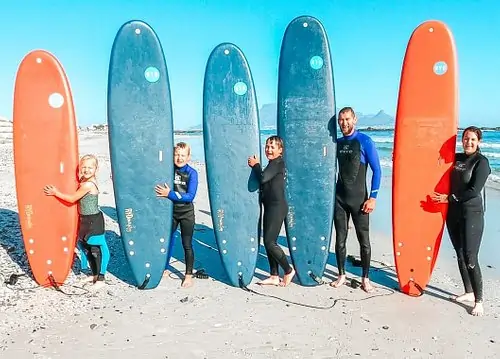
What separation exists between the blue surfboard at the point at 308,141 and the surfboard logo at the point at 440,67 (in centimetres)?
86

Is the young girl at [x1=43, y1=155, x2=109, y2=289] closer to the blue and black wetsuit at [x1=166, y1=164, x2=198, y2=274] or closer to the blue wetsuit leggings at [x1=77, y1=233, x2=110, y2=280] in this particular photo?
the blue wetsuit leggings at [x1=77, y1=233, x2=110, y2=280]

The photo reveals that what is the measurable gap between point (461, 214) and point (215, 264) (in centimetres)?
229

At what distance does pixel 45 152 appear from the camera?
3.83 meters

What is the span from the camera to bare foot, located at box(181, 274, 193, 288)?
3.90m

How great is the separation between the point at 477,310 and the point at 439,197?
A: 2.91ft

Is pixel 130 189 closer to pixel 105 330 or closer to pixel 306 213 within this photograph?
pixel 105 330

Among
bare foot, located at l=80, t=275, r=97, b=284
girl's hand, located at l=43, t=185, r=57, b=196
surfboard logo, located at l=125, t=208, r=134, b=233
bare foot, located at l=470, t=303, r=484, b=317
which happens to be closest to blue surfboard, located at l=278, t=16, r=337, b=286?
bare foot, located at l=470, t=303, r=484, b=317

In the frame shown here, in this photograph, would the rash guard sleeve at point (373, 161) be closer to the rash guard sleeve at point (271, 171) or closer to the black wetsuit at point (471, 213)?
the black wetsuit at point (471, 213)

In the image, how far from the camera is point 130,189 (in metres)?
3.91

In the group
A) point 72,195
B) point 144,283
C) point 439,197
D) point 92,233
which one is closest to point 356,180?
point 439,197

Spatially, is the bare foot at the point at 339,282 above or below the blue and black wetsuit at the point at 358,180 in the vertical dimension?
below

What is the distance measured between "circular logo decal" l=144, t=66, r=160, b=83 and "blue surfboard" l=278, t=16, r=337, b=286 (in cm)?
108

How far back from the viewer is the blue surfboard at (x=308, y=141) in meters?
3.96

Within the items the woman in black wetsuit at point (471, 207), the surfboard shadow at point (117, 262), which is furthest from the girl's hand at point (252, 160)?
the woman in black wetsuit at point (471, 207)
